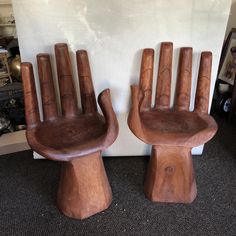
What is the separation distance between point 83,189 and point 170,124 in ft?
1.74

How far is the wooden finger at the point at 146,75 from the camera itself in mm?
1331

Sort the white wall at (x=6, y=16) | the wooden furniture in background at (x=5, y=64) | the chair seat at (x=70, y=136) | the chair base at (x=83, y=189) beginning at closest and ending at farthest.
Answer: the chair seat at (x=70, y=136)
the chair base at (x=83, y=189)
the wooden furniture in background at (x=5, y=64)
the white wall at (x=6, y=16)

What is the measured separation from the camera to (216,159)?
1649 millimetres

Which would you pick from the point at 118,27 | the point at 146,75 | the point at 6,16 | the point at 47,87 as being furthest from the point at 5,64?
the point at 146,75

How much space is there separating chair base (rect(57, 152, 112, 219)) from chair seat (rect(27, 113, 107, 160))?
8 centimetres

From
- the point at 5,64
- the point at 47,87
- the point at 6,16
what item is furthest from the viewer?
the point at 6,16

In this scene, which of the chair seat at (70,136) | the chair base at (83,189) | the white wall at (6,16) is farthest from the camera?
the white wall at (6,16)

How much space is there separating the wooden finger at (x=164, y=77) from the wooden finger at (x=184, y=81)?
0.06 m

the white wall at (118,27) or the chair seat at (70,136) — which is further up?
the white wall at (118,27)

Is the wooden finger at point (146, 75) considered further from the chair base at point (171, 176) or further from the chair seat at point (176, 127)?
the chair base at point (171, 176)

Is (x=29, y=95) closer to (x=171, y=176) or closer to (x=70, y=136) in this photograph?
(x=70, y=136)

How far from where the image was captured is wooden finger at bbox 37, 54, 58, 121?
4.14ft

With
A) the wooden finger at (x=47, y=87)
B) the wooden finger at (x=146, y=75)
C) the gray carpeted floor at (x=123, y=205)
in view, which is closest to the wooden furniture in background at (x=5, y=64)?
the gray carpeted floor at (x=123, y=205)

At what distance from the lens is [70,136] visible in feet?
3.78
